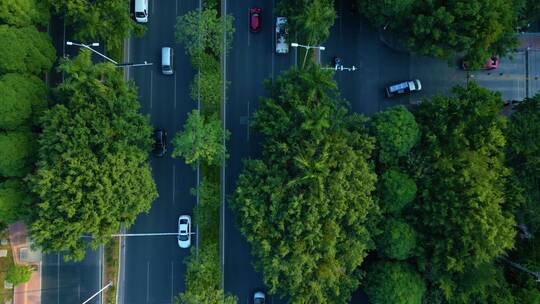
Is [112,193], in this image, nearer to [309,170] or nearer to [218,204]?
[218,204]

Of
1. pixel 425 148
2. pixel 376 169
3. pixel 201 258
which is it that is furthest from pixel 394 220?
pixel 201 258

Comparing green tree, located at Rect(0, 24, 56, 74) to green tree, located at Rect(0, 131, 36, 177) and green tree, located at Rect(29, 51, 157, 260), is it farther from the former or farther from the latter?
green tree, located at Rect(0, 131, 36, 177)

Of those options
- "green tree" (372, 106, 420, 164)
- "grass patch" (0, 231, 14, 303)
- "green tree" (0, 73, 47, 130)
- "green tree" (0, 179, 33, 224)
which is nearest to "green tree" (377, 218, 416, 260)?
"green tree" (372, 106, 420, 164)

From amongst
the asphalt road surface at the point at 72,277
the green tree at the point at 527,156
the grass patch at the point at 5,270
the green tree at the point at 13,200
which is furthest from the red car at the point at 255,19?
the grass patch at the point at 5,270

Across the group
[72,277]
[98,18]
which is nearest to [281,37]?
[98,18]

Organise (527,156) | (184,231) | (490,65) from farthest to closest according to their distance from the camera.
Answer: (490,65) < (184,231) < (527,156)

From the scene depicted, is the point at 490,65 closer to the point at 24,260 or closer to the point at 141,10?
the point at 141,10

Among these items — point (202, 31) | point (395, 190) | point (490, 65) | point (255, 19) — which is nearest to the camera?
point (395, 190)
